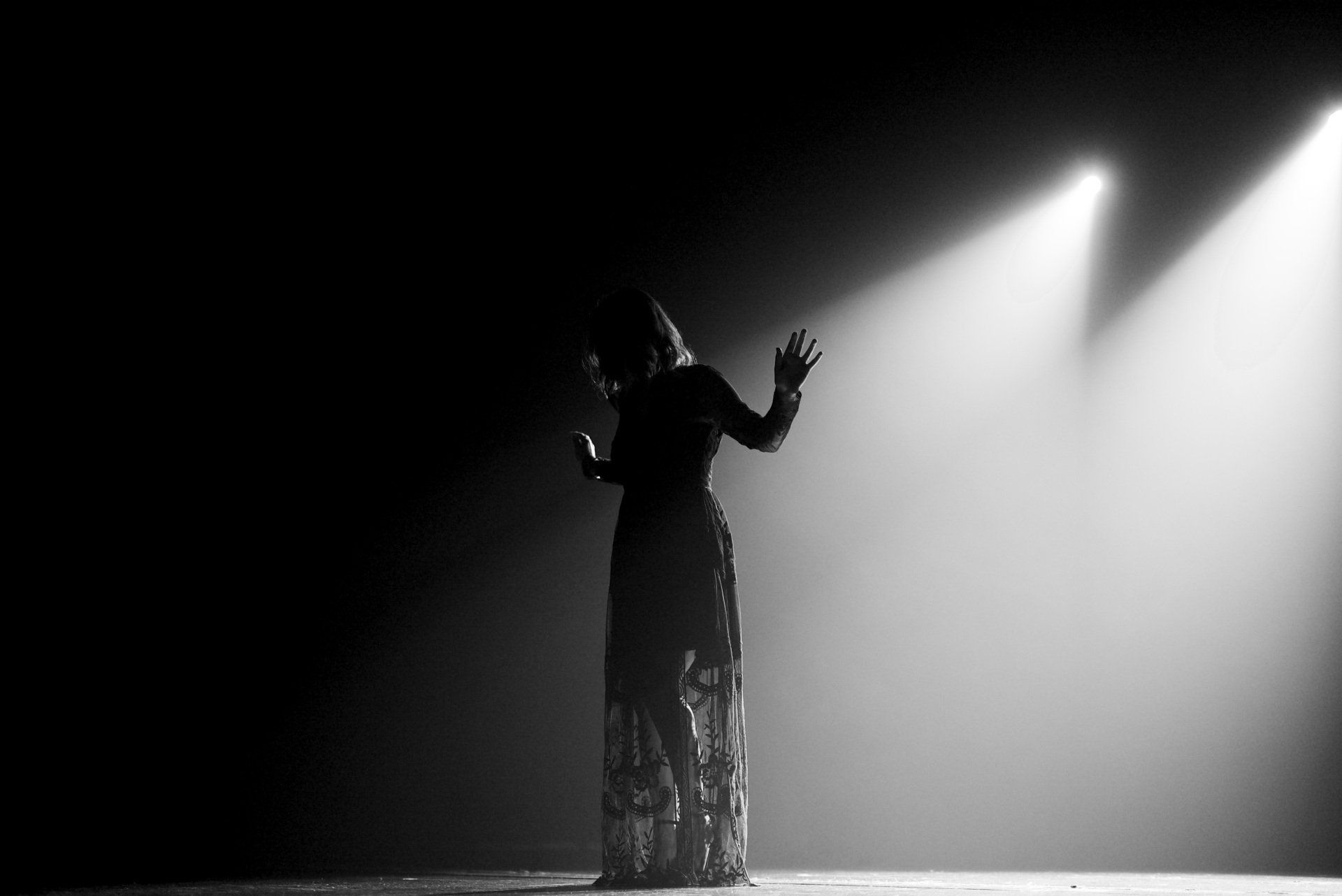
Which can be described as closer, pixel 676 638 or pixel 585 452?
pixel 676 638

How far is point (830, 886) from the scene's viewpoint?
2309 millimetres

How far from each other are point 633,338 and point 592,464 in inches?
11.8

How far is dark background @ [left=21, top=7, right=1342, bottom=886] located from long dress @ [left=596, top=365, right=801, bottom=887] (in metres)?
1.76

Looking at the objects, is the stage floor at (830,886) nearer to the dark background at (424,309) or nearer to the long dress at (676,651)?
the long dress at (676,651)

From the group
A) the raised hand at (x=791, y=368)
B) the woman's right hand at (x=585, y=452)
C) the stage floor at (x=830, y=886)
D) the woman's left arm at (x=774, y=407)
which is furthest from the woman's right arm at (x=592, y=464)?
the stage floor at (x=830, y=886)

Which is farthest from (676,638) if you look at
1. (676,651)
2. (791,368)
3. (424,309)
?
(424,309)

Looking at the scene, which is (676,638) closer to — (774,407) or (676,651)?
(676,651)

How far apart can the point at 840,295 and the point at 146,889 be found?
10.6ft

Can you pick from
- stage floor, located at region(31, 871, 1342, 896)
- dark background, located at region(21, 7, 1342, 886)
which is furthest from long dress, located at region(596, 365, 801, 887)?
dark background, located at region(21, 7, 1342, 886)

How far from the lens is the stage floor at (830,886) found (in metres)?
2.07

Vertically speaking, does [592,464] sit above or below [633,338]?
below

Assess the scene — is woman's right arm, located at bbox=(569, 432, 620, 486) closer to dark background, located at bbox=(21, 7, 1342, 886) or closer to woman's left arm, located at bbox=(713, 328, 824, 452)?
woman's left arm, located at bbox=(713, 328, 824, 452)

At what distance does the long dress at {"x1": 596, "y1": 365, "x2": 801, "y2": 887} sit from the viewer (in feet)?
6.91

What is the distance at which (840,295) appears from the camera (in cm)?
447
